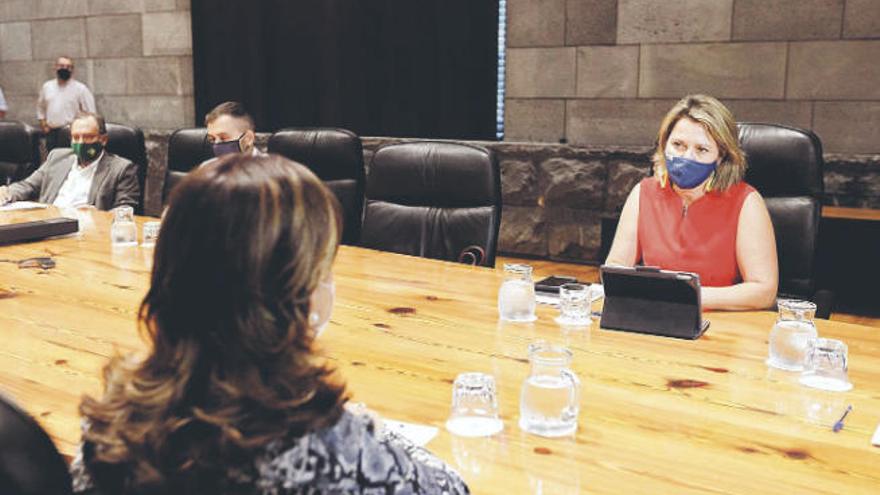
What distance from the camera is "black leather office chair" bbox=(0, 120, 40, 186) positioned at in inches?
197

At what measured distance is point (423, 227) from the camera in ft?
9.86

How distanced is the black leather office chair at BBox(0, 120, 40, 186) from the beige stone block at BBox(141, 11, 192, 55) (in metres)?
1.94

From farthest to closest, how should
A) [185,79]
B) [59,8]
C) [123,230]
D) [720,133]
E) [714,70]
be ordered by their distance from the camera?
[59,8], [185,79], [714,70], [123,230], [720,133]

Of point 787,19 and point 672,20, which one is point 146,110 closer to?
point 672,20

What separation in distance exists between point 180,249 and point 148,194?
21.5 feet

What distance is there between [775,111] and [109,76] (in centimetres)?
518

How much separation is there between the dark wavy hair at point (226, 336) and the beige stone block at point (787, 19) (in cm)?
417

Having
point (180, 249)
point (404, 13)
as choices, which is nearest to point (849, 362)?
point (180, 249)

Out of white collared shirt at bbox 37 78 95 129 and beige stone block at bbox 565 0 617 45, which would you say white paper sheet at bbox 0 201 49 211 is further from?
white collared shirt at bbox 37 78 95 129

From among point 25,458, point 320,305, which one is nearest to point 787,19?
point 320,305

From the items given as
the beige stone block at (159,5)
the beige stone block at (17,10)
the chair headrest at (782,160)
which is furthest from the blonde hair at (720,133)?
the beige stone block at (17,10)

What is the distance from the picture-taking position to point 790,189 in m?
2.56

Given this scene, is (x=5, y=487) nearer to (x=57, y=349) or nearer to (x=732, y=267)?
(x=57, y=349)

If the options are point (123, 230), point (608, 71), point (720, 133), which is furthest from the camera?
point (608, 71)
